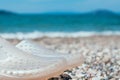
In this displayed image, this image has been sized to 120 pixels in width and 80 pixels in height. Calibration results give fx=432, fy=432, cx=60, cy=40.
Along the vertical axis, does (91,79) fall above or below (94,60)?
below

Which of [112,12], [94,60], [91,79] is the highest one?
[112,12]

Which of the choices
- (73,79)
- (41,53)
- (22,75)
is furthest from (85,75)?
(22,75)

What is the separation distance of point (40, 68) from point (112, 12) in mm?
22810

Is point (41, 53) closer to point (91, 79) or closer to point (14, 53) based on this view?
point (14, 53)

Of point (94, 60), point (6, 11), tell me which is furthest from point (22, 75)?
point (6, 11)

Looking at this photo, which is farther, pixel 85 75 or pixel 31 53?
pixel 85 75

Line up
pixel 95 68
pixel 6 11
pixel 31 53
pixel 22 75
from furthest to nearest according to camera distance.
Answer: pixel 6 11, pixel 95 68, pixel 31 53, pixel 22 75

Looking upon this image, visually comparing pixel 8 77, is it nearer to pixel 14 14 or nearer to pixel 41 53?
pixel 41 53

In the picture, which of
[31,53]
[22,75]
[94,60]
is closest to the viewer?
[22,75]

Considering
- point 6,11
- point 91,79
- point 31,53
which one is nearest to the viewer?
point 31,53

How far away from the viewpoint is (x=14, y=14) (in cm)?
2555

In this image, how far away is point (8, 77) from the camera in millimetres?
3430

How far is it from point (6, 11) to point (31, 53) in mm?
21899

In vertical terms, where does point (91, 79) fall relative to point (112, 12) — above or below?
below
